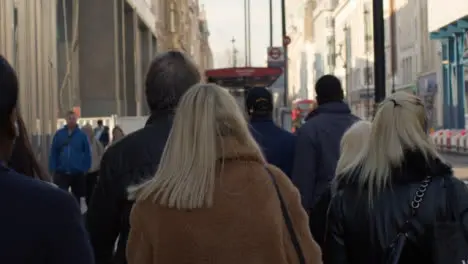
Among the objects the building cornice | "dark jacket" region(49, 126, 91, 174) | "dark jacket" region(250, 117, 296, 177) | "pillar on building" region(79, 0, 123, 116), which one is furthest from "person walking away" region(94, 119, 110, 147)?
the building cornice

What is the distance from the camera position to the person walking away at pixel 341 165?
461 cm

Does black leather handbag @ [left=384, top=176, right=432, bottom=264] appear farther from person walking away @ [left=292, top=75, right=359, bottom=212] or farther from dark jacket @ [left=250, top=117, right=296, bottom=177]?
dark jacket @ [left=250, top=117, right=296, bottom=177]

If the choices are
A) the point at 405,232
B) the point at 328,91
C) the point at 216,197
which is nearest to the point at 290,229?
the point at 216,197

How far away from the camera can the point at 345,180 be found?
14.1ft

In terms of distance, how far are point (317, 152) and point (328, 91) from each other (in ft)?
2.03

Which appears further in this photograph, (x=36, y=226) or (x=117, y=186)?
(x=117, y=186)

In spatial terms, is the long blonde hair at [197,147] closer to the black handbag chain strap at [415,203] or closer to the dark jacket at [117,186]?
the dark jacket at [117,186]

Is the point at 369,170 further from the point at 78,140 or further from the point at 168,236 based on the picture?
the point at 78,140

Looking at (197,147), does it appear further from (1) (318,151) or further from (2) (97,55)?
(2) (97,55)

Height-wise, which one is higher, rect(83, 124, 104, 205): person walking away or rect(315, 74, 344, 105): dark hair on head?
rect(315, 74, 344, 105): dark hair on head

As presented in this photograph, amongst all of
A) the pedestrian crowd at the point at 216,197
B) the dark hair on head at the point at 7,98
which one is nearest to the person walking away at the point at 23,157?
the pedestrian crowd at the point at 216,197

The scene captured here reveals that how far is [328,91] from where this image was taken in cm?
738

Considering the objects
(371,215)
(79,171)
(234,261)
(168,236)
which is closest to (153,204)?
(168,236)

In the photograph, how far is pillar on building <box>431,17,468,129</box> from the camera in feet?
181
